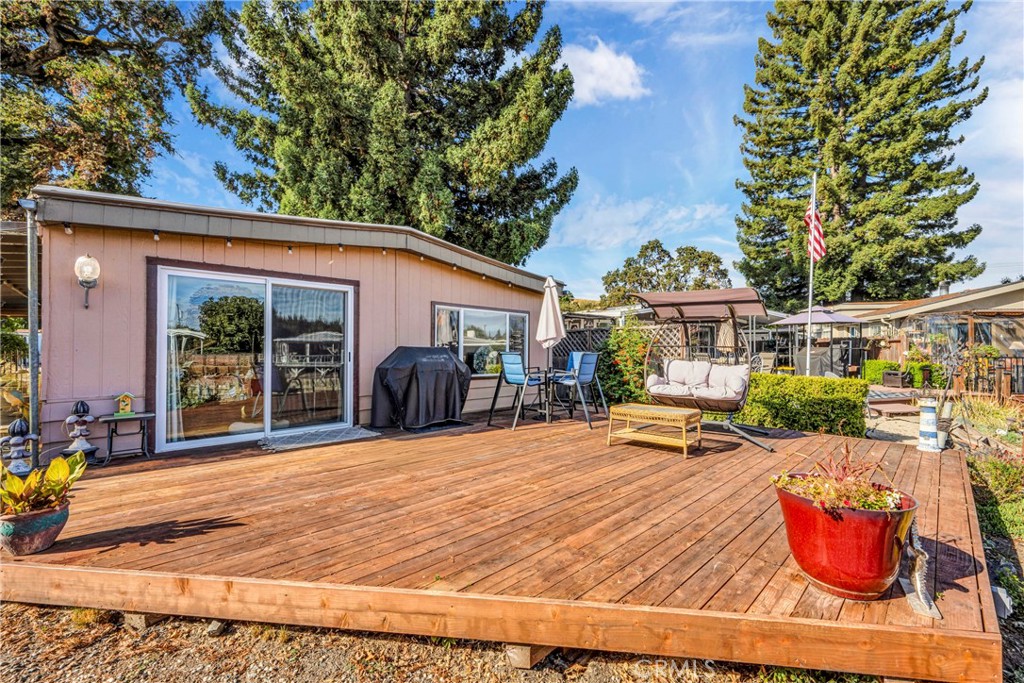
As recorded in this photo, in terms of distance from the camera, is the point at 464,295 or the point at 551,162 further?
the point at 551,162

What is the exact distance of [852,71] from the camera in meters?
17.5

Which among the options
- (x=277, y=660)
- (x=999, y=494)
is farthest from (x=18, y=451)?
(x=999, y=494)

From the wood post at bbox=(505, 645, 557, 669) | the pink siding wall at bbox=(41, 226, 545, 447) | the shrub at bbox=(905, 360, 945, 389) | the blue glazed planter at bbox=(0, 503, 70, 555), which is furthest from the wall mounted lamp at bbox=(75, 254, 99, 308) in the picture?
the shrub at bbox=(905, 360, 945, 389)

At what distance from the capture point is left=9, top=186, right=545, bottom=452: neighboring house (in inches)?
147

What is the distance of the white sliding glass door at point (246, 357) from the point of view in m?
4.24

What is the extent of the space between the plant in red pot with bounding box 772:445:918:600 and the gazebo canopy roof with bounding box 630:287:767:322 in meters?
3.48

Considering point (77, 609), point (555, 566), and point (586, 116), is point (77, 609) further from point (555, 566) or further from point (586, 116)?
point (586, 116)

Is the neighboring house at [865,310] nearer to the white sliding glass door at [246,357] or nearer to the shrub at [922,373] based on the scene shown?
the shrub at [922,373]

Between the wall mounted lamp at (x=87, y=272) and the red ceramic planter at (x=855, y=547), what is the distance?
5.20 m

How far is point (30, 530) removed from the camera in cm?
212

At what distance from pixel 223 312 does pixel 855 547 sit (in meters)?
5.20

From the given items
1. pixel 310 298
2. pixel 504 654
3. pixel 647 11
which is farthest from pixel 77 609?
pixel 647 11

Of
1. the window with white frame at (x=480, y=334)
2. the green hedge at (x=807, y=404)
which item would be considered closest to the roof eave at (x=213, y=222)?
the window with white frame at (x=480, y=334)

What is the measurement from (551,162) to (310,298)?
30.0ft
